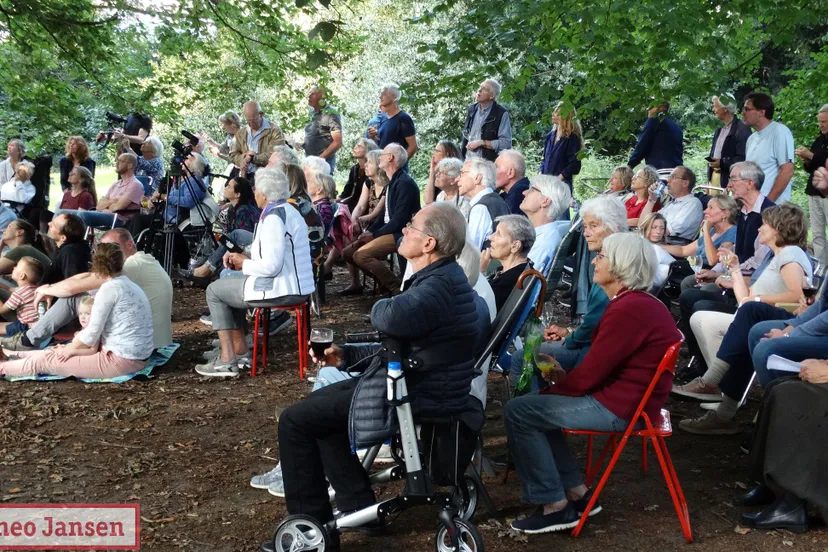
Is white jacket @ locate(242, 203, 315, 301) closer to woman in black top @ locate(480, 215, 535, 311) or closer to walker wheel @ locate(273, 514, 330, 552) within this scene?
woman in black top @ locate(480, 215, 535, 311)

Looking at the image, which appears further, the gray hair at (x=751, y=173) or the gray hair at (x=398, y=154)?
the gray hair at (x=398, y=154)

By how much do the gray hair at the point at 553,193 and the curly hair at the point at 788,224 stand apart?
1230mm

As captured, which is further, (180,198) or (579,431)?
(180,198)

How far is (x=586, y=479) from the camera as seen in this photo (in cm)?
443

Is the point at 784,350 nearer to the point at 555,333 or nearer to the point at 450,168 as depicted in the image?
the point at 555,333

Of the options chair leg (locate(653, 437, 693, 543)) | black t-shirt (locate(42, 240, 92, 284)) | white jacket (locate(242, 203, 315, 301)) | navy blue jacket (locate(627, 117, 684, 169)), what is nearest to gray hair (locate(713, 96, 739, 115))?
navy blue jacket (locate(627, 117, 684, 169))

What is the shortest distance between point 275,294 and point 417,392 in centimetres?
299

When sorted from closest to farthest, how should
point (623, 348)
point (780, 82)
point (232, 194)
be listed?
point (623, 348) < point (232, 194) < point (780, 82)

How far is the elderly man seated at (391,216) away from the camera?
8.30 m

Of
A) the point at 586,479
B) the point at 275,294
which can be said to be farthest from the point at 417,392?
the point at 275,294

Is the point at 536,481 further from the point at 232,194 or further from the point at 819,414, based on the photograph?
the point at 232,194

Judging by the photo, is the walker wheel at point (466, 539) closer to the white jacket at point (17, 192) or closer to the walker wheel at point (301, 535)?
the walker wheel at point (301, 535)

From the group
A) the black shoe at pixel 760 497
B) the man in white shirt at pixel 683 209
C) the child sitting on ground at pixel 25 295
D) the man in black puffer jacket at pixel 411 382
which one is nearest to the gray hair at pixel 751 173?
the man in white shirt at pixel 683 209

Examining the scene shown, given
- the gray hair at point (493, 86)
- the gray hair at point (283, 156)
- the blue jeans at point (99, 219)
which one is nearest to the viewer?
the gray hair at point (283, 156)
